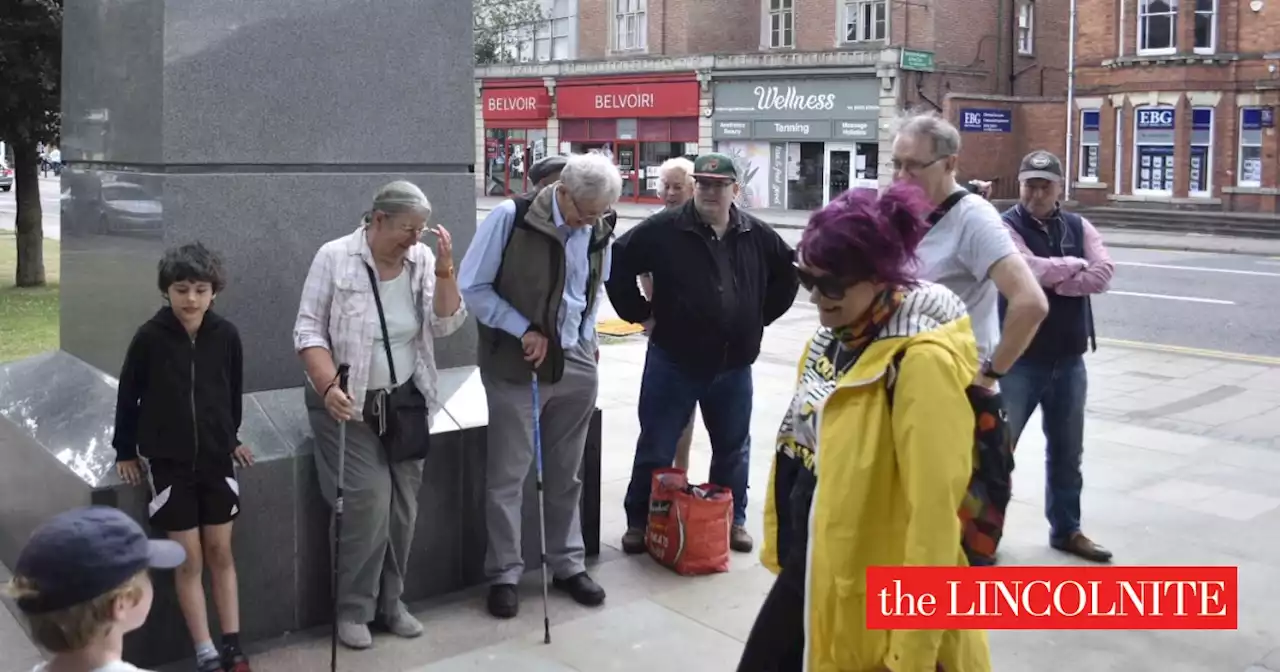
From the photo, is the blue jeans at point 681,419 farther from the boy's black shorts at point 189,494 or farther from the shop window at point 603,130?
the shop window at point 603,130

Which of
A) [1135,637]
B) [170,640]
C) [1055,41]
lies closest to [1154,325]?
[1135,637]

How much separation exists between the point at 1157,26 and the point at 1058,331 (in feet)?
103

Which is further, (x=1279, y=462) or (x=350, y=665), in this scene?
(x=1279, y=462)

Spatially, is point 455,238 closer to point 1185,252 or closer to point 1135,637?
point 1135,637

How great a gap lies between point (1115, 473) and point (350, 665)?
5.07m

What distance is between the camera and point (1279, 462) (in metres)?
7.91

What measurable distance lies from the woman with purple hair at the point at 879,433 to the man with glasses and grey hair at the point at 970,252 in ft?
3.68

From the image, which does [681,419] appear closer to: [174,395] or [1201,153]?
[174,395]

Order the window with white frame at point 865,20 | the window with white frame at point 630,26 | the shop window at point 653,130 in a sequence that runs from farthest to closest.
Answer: the window with white frame at point 630,26 < the shop window at point 653,130 < the window with white frame at point 865,20

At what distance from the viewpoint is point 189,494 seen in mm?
4266

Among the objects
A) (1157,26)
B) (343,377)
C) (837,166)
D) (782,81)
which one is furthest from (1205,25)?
(343,377)

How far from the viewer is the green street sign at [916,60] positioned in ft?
116

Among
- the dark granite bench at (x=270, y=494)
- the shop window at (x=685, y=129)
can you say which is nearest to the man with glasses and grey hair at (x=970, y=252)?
the dark granite bench at (x=270, y=494)

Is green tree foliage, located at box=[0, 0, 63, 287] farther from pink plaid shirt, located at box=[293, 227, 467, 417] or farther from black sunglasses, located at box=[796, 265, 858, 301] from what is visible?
black sunglasses, located at box=[796, 265, 858, 301]
